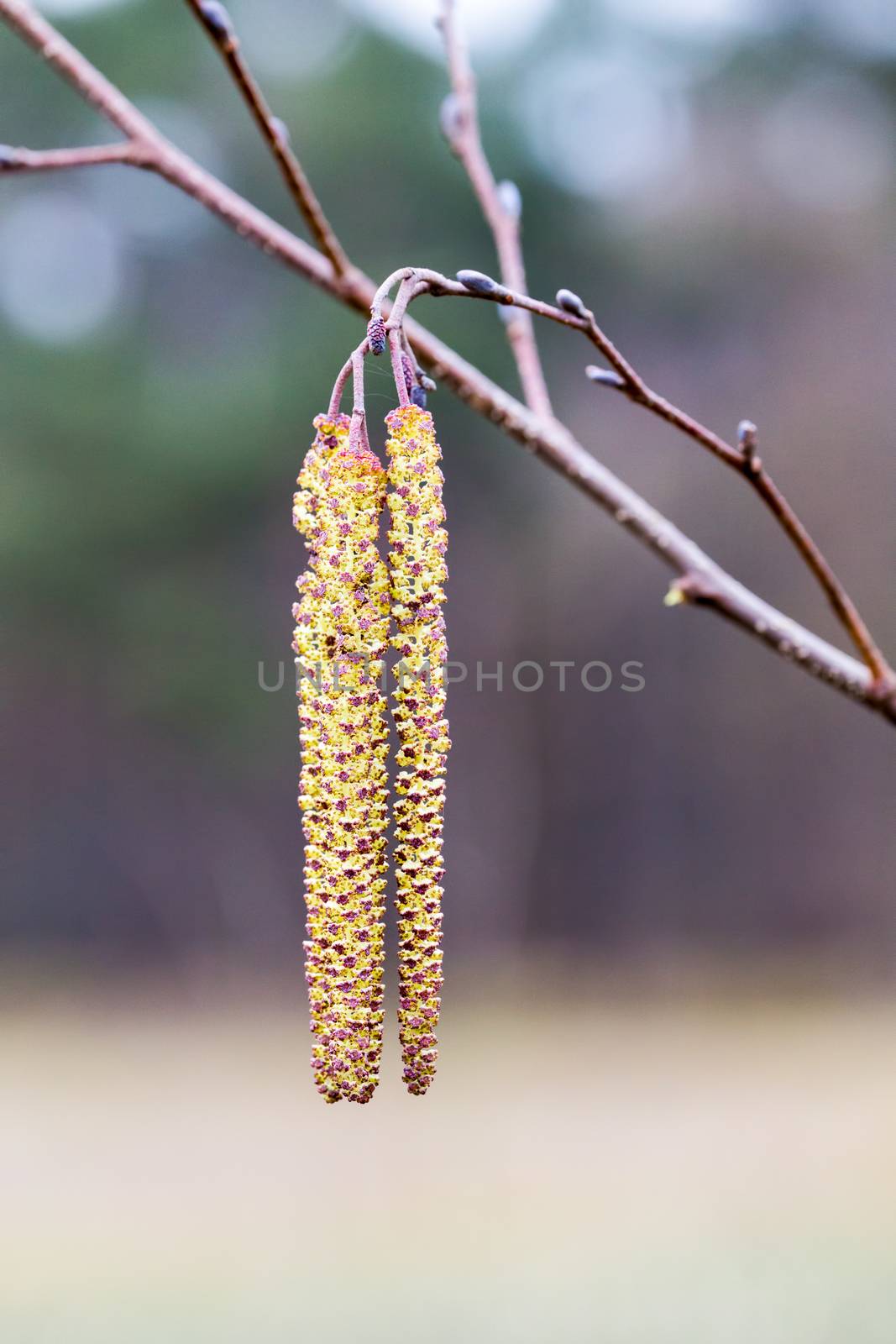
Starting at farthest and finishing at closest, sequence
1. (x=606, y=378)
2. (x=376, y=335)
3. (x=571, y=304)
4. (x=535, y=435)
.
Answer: (x=535, y=435)
(x=606, y=378)
(x=571, y=304)
(x=376, y=335)

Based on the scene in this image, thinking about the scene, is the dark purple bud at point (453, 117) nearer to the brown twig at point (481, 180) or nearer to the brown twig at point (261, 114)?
the brown twig at point (481, 180)

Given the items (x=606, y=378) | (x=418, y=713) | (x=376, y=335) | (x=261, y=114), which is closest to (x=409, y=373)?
(x=376, y=335)

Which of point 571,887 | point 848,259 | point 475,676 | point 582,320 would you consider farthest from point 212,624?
point 582,320

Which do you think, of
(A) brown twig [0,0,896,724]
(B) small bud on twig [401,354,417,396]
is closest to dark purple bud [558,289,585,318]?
(B) small bud on twig [401,354,417,396]

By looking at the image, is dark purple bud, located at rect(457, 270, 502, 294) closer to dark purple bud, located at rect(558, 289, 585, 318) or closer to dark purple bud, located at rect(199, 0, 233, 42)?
dark purple bud, located at rect(558, 289, 585, 318)

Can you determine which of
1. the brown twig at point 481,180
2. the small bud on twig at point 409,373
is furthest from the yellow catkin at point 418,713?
the brown twig at point 481,180

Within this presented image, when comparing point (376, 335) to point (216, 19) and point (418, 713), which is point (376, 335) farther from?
point (216, 19)
